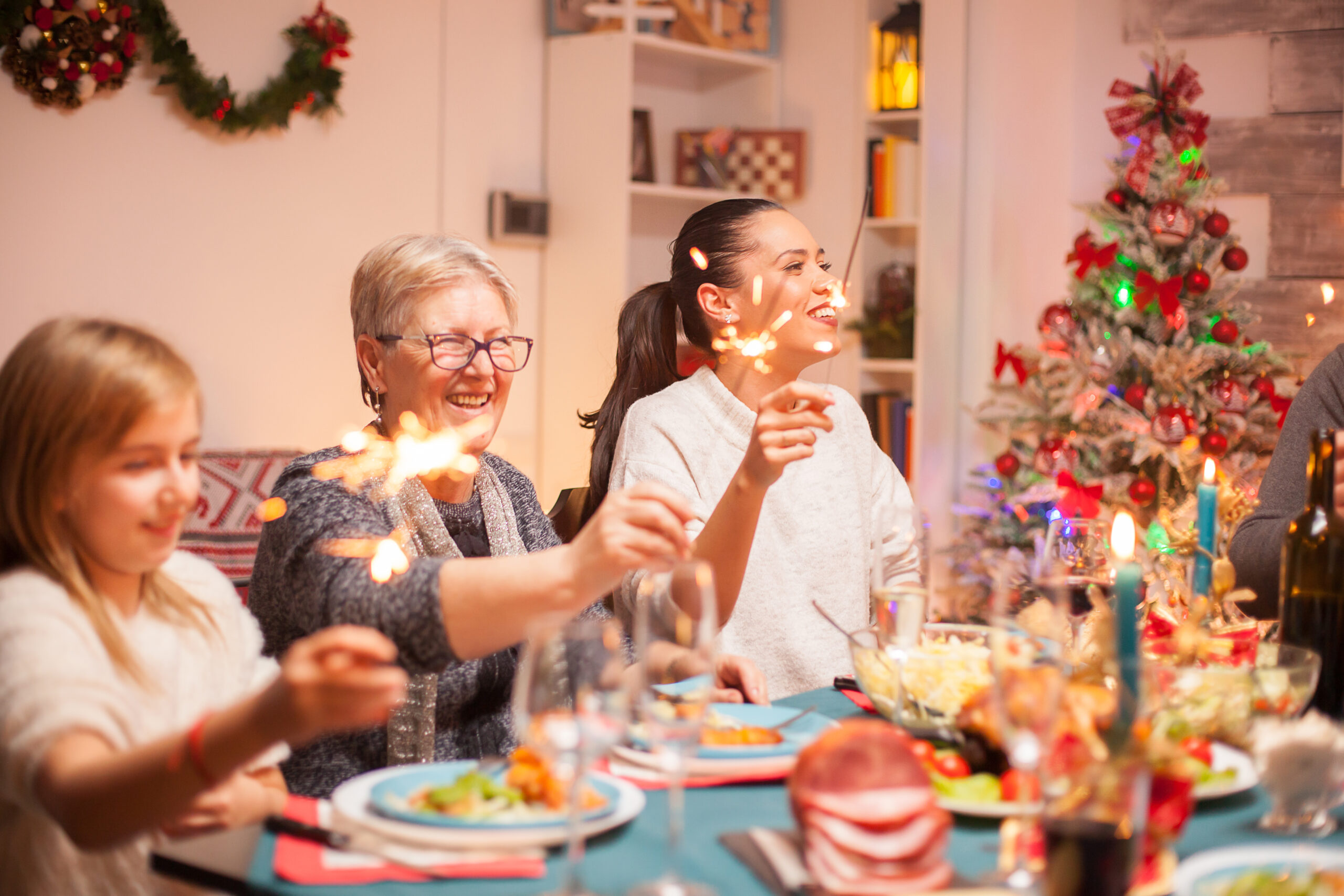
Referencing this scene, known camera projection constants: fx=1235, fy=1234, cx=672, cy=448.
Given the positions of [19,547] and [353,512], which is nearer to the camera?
[19,547]

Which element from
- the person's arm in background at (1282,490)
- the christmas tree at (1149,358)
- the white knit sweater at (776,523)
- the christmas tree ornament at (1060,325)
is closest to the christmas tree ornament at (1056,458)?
the christmas tree at (1149,358)

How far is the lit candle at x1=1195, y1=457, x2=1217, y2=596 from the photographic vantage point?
1.50m

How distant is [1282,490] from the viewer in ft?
6.70

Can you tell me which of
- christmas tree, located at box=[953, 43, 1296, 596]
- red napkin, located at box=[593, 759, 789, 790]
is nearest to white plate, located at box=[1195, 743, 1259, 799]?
red napkin, located at box=[593, 759, 789, 790]

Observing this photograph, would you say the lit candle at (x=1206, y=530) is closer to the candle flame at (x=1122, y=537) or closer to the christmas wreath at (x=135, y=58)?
the candle flame at (x=1122, y=537)

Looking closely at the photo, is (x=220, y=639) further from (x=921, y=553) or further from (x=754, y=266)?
(x=754, y=266)

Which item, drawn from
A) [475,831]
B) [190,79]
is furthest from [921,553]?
[190,79]

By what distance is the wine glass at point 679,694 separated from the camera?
92 cm

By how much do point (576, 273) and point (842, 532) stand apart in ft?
7.42

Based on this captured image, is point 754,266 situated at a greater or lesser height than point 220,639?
greater

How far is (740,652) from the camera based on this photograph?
2.26 meters

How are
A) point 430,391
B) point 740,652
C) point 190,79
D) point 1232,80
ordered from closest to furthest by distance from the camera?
1. point 430,391
2. point 740,652
3. point 190,79
4. point 1232,80

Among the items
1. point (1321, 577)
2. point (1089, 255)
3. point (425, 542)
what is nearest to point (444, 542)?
point (425, 542)

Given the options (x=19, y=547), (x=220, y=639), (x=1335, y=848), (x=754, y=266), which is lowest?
(x=1335, y=848)
